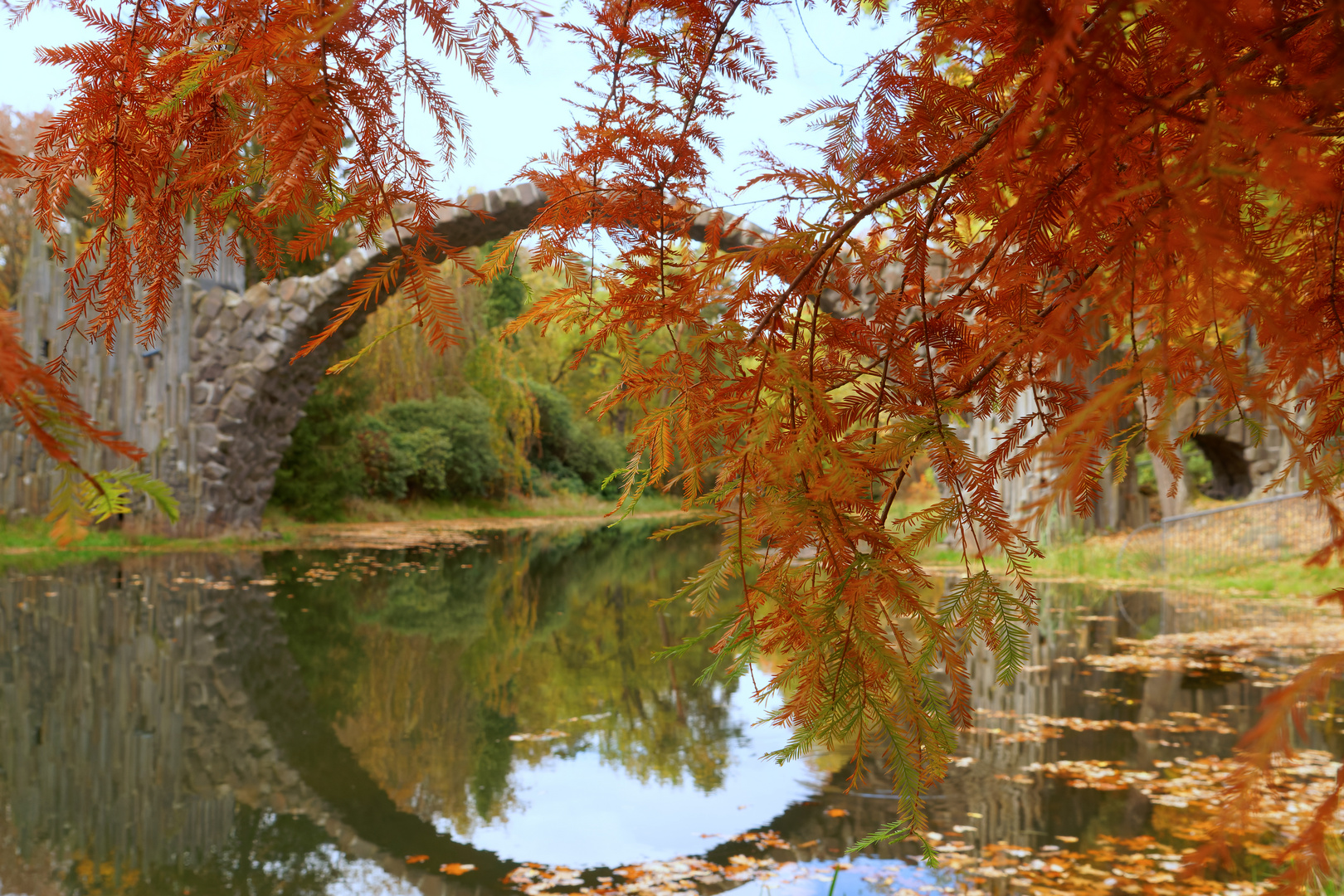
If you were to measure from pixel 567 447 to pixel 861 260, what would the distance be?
2461 cm

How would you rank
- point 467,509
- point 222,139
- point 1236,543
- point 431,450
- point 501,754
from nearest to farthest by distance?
1. point 222,139
2. point 501,754
3. point 1236,543
4. point 431,450
5. point 467,509

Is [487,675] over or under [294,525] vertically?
under

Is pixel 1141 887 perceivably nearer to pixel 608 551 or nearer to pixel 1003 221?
pixel 1003 221

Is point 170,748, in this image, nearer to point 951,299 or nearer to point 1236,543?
point 951,299

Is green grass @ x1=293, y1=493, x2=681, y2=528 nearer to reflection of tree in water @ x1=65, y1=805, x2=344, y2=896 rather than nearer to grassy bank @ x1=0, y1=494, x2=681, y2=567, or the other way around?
grassy bank @ x1=0, y1=494, x2=681, y2=567

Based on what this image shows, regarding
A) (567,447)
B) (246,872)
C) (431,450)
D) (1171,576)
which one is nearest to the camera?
(246,872)

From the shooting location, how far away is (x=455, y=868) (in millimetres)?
3176

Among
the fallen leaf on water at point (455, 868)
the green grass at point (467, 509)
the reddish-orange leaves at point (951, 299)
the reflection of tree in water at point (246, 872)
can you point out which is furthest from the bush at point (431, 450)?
the reddish-orange leaves at point (951, 299)

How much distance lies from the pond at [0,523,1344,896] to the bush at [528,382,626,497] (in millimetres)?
16579

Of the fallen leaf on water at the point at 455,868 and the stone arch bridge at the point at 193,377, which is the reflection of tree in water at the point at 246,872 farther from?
the stone arch bridge at the point at 193,377

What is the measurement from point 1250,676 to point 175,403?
494 inches

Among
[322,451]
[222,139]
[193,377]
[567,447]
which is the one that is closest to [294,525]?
[322,451]

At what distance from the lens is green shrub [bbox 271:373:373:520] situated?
15.1 meters

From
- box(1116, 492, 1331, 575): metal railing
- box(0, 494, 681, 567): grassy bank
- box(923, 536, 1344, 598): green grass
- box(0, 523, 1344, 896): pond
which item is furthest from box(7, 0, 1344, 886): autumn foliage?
box(1116, 492, 1331, 575): metal railing
